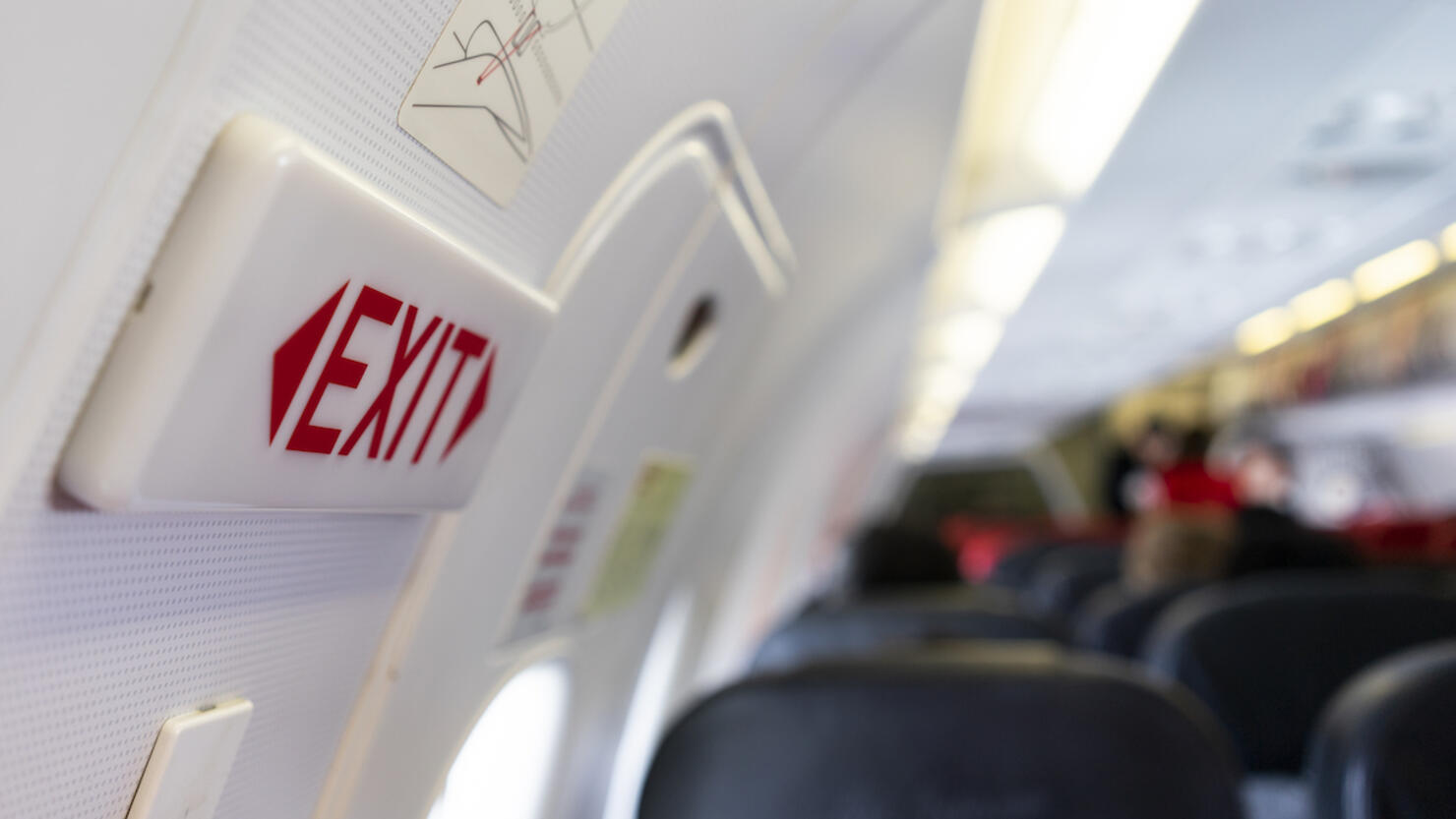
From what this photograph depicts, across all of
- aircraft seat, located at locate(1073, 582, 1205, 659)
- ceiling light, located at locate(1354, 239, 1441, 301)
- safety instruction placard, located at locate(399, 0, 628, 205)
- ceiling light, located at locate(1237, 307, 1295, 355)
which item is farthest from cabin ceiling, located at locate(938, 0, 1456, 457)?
safety instruction placard, located at locate(399, 0, 628, 205)

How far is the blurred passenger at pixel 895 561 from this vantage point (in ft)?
14.5

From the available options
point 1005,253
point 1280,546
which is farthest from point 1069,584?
point 1005,253

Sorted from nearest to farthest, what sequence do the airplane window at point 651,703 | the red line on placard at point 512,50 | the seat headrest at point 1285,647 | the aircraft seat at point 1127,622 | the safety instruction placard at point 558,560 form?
the red line on placard at point 512,50 < the safety instruction placard at point 558,560 < the seat headrest at point 1285,647 < the aircraft seat at point 1127,622 < the airplane window at point 651,703

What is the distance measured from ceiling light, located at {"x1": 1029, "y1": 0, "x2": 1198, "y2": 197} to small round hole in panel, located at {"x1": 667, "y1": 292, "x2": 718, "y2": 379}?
4.47ft

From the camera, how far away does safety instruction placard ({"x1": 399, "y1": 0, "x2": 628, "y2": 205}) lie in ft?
2.87

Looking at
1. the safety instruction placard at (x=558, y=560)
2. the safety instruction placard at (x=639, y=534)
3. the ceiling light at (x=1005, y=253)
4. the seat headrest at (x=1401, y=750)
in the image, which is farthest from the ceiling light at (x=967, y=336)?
the seat headrest at (x=1401, y=750)

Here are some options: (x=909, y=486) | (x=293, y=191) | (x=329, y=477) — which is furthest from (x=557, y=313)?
(x=909, y=486)

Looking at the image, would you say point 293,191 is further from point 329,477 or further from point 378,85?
point 329,477

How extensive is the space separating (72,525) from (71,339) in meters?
0.13

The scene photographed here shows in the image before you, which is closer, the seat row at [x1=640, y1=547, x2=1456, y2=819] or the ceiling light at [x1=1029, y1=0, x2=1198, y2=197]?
the seat row at [x1=640, y1=547, x2=1456, y2=819]

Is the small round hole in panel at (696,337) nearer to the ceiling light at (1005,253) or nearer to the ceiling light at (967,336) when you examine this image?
the ceiling light at (1005,253)

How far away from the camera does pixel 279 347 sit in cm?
75

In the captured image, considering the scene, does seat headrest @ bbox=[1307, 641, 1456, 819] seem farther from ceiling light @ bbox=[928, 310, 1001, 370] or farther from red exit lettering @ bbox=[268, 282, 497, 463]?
ceiling light @ bbox=[928, 310, 1001, 370]

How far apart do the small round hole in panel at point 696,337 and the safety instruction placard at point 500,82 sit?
928 millimetres
